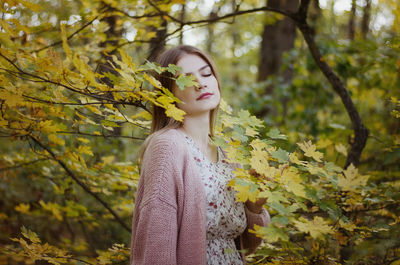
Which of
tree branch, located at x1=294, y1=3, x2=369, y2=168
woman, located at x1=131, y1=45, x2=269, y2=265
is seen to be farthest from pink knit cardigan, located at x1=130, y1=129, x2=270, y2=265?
tree branch, located at x1=294, y1=3, x2=369, y2=168

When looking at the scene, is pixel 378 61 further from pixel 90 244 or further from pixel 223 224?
pixel 90 244

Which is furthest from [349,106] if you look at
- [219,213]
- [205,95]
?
[219,213]

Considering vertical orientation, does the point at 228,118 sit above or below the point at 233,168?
above

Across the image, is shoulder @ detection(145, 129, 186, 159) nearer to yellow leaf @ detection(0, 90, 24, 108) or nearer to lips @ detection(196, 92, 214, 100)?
lips @ detection(196, 92, 214, 100)

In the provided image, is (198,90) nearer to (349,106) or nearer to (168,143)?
(168,143)

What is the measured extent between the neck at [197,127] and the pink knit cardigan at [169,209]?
186 mm

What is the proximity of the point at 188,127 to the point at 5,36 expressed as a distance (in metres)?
0.91

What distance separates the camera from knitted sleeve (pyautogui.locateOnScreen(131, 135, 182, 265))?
3.96 feet

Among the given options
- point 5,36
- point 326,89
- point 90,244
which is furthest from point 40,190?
point 326,89

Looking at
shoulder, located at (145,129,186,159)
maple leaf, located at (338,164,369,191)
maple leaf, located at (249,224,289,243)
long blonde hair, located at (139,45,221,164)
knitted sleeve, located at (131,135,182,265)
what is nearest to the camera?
maple leaf, located at (249,224,289,243)

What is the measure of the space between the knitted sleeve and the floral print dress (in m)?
0.20

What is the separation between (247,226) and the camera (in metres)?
1.67

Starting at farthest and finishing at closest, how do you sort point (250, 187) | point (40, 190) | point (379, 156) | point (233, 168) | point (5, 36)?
point (40, 190)
point (379, 156)
point (233, 168)
point (5, 36)
point (250, 187)

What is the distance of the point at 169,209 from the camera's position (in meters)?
1.26
